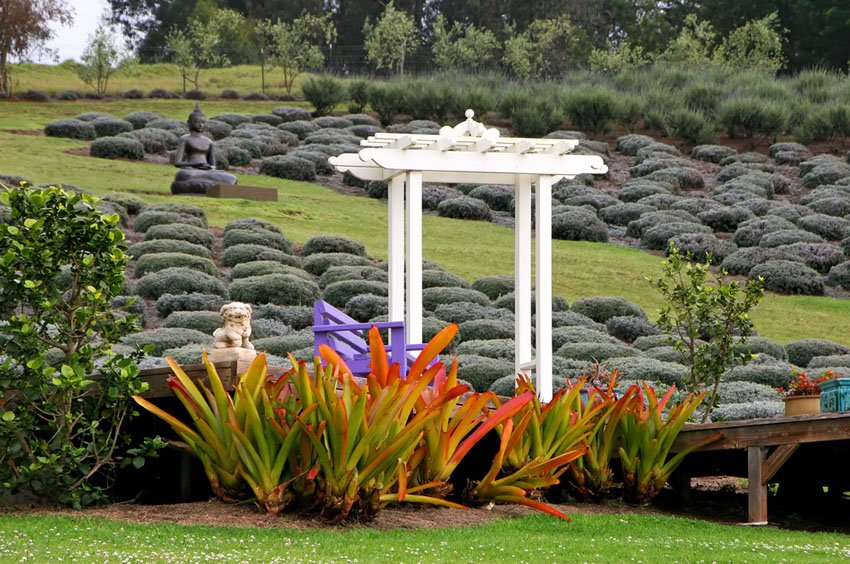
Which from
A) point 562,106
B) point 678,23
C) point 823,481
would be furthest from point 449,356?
point 678,23

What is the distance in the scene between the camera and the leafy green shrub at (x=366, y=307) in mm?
17281

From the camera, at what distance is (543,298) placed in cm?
922

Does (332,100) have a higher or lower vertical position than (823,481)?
higher

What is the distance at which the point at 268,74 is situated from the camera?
4522 centimetres

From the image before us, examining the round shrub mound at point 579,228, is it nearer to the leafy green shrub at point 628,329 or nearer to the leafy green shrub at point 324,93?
the leafy green shrub at point 628,329

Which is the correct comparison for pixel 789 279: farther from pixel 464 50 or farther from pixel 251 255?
pixel 464 50

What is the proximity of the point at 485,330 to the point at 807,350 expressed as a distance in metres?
4.79

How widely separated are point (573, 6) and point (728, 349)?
42.2 metres

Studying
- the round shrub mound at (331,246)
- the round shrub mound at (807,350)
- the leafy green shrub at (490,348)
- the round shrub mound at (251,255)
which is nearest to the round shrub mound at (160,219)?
the round shrub mound at (251,255)

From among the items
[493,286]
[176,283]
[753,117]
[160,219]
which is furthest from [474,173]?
[753,117]

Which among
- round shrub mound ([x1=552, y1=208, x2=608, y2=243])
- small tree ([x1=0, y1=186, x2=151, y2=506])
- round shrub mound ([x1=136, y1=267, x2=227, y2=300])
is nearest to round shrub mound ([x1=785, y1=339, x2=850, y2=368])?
round shrub mound ([x1=552, y1=208, x2=608, y2=243])

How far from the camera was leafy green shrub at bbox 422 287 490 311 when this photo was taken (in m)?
18.0

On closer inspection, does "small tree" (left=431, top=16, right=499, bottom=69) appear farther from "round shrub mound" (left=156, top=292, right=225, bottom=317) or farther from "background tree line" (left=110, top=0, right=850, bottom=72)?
"round shrub mound" (left=156, top=292, right=225, bottom=317)

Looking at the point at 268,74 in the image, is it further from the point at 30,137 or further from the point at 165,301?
the point at 165,301
